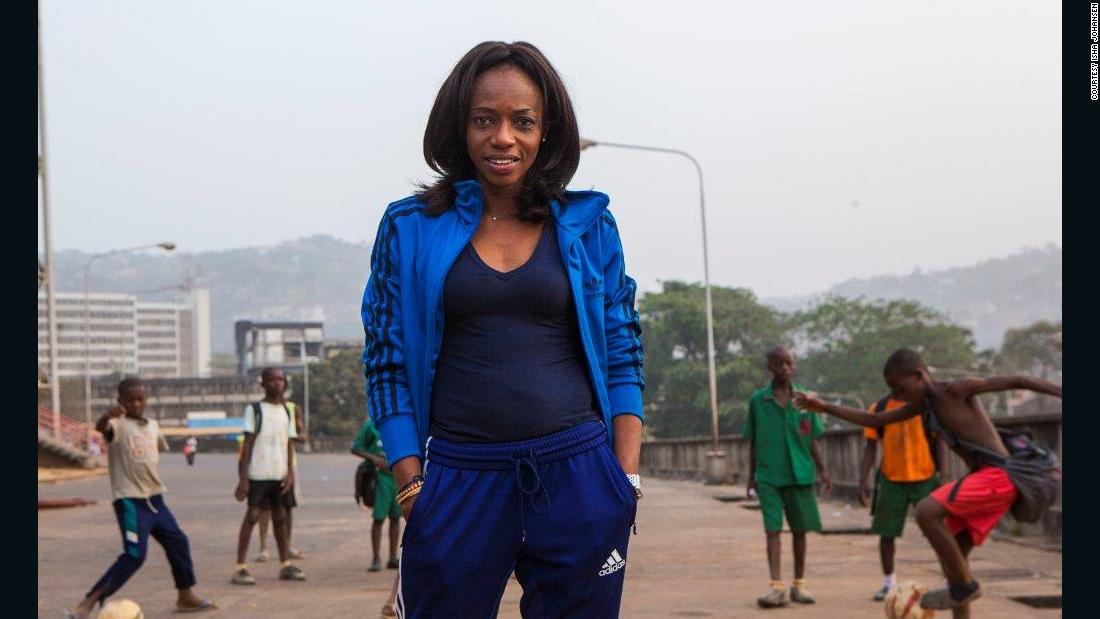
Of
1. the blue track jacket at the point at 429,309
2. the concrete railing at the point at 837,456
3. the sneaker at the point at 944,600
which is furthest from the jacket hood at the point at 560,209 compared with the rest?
the concrete railing at the point at 837,456

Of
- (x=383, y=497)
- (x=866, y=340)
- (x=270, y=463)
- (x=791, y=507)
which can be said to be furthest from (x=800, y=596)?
(x=866, y=340)

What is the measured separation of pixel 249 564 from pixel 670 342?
87670 millimetres

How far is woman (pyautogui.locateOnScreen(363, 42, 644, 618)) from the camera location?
3.41 meters

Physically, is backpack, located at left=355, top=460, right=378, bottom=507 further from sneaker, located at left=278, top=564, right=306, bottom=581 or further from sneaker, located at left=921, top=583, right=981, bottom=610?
sneaker, located at left=921, top=583, right=981, bottom=610

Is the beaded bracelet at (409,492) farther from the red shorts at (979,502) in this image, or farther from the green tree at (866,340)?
the green tree at (866,340)

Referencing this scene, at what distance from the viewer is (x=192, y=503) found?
86.2 ft

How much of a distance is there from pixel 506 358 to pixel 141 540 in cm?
663

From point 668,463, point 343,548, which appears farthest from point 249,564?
point 668,463

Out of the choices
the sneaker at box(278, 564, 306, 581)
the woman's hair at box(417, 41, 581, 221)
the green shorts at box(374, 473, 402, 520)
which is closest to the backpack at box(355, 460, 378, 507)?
the green shorts at box(374, 473, 402, 520)

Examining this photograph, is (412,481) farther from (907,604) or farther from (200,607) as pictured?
(200,607)

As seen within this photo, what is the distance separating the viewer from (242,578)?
11891 millimetres

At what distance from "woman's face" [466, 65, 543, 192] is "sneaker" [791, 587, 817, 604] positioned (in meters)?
7.04
